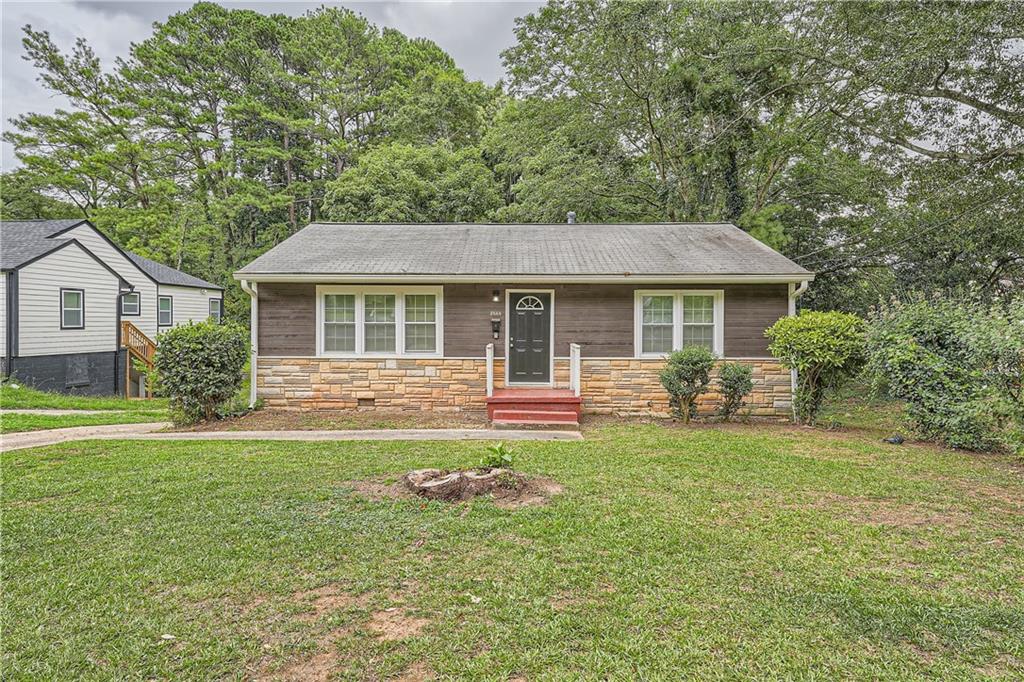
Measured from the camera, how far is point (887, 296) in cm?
1534

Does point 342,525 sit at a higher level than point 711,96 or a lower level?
lower

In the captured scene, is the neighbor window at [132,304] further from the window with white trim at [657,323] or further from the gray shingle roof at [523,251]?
the window with white trim at [657,323]

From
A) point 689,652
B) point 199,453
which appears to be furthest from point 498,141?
point 689,652

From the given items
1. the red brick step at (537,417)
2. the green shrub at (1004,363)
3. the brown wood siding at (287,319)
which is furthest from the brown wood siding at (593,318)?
the green shrub at (1004,363)

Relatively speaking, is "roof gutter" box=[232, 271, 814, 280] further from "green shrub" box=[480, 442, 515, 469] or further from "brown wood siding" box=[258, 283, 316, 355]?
"green shrub" box=[480, 442, 515, 469]

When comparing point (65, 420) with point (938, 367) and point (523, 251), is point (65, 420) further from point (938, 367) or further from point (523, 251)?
point (938, 367)

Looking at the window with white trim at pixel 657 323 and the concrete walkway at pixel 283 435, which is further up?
the window with white trim at pixel 657 323

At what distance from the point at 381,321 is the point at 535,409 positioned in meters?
3.58

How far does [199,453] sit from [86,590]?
11.8 ft

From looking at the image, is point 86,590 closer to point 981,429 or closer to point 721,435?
point 721,435

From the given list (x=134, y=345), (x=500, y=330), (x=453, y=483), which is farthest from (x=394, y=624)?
(x=134, y=345)

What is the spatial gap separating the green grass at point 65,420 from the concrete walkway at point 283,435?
1.77 ft

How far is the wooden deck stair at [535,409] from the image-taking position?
832 centimetres

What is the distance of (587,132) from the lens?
16.6 m
